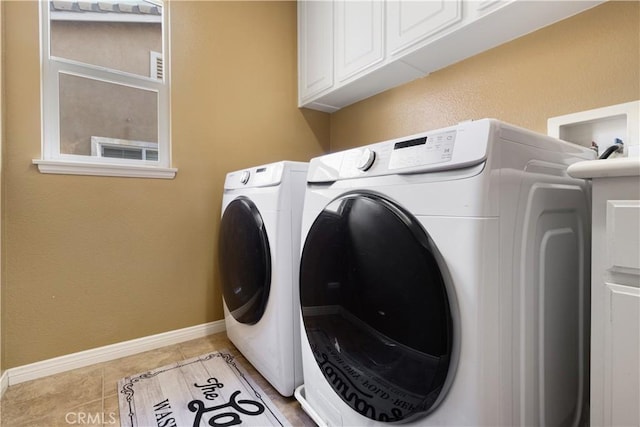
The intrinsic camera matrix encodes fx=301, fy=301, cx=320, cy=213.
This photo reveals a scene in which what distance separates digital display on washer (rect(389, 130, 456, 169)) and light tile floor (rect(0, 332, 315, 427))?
1017mm

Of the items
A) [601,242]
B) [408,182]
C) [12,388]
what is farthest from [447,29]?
[12,388]

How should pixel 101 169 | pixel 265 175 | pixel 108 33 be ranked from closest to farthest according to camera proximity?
pixel 265 175, pixel 101 169, pixel 108 33

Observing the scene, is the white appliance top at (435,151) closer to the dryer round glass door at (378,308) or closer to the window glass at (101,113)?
the dryer round glass door at (378,308)

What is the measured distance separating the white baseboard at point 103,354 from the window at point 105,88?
923mm

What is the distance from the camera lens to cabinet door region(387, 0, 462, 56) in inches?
52.0

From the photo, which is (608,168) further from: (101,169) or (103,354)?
(103,354)

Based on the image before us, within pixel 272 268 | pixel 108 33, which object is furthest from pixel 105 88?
pixel 272 268

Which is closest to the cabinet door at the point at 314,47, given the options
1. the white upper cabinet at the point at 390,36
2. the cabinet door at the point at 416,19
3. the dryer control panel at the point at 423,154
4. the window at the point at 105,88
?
the white upper cabinet at the point at 390,36

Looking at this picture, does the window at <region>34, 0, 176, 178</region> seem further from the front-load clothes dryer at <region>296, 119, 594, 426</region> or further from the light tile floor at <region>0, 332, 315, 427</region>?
the front-load clothes dryer at <region>296, 119, 594, 426</region>

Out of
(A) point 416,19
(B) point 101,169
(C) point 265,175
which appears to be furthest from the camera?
(B) point 101,169

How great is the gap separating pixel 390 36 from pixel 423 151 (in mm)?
1141

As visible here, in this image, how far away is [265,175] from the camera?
52.7 inches

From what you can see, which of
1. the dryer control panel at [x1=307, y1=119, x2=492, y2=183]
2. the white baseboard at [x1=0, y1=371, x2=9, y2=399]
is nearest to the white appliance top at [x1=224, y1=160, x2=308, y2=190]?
the dryer control panel at [x1=307, y1=119, x2=492, y2=183]

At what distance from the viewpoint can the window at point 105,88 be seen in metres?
1.50
